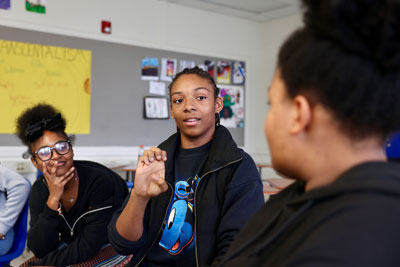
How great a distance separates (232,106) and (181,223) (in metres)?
4.08

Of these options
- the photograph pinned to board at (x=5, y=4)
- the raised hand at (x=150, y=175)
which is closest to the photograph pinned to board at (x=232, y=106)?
the photograph pinned to board at (x=5, y=4)

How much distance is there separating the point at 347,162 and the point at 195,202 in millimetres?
764

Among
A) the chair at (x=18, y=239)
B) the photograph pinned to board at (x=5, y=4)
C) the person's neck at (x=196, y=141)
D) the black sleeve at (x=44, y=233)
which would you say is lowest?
the chair at (x=18, y=239)

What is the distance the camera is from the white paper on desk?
4.58m

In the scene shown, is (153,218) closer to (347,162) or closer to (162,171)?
(162,171)

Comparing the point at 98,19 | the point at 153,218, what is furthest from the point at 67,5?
the point at 153,218

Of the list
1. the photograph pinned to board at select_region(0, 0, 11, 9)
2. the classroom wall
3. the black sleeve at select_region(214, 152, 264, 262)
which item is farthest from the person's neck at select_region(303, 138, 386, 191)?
the photograph pinned to board at select_region(0, 0, 11, 9)

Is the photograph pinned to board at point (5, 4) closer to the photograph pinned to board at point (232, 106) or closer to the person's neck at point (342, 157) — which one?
the photograph pinned to board at point (232, 106)

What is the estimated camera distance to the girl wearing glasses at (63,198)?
1.53 m

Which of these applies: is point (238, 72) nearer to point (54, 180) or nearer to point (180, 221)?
point (54, 180)

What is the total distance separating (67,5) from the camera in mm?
4020

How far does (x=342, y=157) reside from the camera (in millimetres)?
546

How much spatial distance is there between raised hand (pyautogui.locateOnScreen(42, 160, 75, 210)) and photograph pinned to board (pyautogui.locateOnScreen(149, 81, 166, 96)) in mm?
2949

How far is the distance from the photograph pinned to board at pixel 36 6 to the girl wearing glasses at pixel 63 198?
8.03 ft
